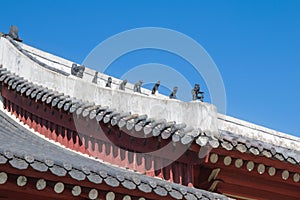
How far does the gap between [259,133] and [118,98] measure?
627cm

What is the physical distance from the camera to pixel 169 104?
7211 millimetres

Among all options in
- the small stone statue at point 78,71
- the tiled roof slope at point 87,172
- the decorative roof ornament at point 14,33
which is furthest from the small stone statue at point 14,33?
the tiled roof slope at point 87,172

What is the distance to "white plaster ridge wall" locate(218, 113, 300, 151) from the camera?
12297 mm

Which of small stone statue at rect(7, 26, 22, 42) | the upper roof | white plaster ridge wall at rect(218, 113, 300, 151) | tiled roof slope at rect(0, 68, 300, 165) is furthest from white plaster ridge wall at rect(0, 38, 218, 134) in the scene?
white plaster ridge wall at rect(218, 113, 300, 151)

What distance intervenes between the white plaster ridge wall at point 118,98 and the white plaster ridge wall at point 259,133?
451 cm

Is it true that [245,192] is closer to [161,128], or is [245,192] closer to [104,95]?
[161,128]

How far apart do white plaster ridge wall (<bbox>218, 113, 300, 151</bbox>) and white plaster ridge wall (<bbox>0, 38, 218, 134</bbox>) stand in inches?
177

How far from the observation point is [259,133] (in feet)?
42.7

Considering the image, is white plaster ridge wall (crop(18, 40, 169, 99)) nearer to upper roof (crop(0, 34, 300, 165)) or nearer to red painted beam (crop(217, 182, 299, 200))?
upper roof (crop(0, 34, 300, 165))

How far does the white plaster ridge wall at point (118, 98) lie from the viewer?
22.6ft

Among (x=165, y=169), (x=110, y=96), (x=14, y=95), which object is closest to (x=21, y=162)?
(x=165, y=169)

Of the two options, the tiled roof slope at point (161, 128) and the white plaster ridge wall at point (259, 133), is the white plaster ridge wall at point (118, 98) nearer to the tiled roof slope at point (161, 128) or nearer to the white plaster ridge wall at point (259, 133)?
the tiled roof slope at point (161, 128)

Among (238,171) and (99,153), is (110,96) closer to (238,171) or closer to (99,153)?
(99,153)

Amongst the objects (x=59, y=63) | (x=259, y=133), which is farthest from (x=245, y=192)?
(x=259, y=133)
